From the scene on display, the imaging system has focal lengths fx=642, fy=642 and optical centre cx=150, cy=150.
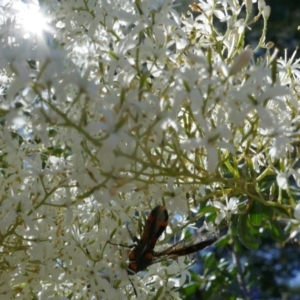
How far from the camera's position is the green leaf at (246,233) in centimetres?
115

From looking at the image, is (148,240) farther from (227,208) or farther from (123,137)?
(123,137)

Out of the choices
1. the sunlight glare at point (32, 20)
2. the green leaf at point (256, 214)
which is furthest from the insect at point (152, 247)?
the sunlight glare at point (32, 20)

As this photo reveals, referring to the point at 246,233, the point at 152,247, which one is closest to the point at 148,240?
the point at 152,247

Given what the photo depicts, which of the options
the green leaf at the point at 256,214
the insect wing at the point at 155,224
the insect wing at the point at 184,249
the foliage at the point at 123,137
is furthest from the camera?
the green leaf at the point at 256,214

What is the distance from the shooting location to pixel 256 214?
112 cm

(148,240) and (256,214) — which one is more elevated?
(256,214)

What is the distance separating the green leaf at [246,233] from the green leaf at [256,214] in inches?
0.6

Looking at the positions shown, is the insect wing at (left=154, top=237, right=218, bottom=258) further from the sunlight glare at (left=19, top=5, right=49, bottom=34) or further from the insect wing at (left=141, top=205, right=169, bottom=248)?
the sunlight glare at (left=19, top=5, right=49, bottom=34)

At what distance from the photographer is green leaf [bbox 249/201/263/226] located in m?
1.11

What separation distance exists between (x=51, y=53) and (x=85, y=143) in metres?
0.13

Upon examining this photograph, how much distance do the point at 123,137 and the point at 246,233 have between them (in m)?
0.51

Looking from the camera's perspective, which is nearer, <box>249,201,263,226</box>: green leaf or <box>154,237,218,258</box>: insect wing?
<box>154,237,218,258</box>: insect wing

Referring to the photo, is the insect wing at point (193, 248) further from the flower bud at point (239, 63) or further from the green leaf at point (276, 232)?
the flower bud at point (239, 63)

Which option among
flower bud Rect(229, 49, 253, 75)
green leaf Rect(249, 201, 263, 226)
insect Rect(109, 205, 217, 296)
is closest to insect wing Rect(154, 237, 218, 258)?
insect Rect(109, 205, 217, 296)
